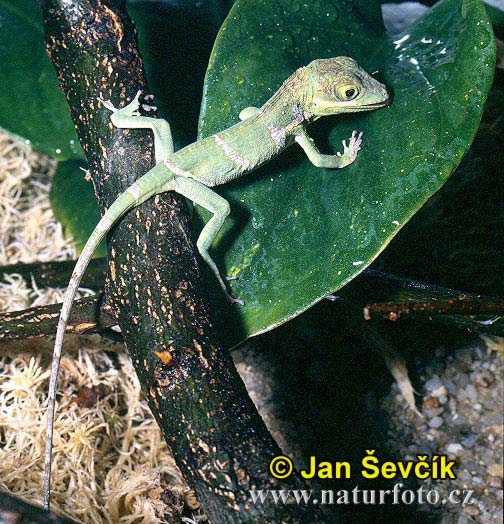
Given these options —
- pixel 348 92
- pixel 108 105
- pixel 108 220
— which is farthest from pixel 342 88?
pixel 108 220

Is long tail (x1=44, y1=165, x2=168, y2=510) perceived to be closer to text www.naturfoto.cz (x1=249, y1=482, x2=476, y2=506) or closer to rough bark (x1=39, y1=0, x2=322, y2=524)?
rough bark (x1=39, y1=0, x2=322, y2=524)

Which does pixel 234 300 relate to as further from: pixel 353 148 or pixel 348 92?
pixel 348 92

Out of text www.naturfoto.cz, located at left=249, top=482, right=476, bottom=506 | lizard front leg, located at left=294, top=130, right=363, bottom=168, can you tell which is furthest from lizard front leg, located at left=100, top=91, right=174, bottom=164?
text www.naturfoto.cz, located at left=249, top=482, right=476, bottom=506

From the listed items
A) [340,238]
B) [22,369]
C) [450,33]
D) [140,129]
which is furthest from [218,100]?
[22,369]

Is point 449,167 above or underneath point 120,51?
underneath

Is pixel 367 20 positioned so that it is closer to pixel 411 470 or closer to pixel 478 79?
pixel 478 79

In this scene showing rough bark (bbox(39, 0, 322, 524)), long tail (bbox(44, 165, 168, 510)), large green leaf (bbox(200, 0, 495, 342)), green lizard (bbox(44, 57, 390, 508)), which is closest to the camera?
rough bark (bbox(39, 0, 322, 524))
